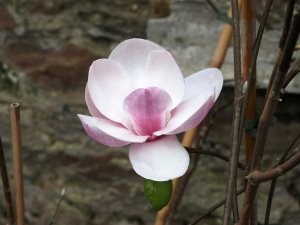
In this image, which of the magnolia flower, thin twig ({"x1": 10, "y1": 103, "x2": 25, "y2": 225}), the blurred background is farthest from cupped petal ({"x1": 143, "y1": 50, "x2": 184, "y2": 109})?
the blurred background

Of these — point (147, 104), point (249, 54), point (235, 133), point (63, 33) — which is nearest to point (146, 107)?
point (147, 104)

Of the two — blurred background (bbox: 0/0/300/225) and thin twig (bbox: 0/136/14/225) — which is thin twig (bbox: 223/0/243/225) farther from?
blurred background (bbox: 0/0/300/225)

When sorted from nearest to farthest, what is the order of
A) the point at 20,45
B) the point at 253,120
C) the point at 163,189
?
the point at 163,189, the point at 253,120, the point at 20,45

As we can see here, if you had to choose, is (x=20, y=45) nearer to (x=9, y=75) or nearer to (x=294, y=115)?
(x=9, y=75)

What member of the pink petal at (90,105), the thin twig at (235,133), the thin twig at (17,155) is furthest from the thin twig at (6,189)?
the thin twig at (235,133)

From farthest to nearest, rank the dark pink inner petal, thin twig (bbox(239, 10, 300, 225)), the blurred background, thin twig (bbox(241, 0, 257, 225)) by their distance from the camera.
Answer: the blurred background, thin twig (bbox(241, 0, 257, 225)), the dark pink inner petal, thin twig (bbox(239, 10, 300, 225))

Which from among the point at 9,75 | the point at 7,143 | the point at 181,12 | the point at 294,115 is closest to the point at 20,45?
the point at 9,75

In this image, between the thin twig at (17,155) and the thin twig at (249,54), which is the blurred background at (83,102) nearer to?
the thin twig at (249,54)
